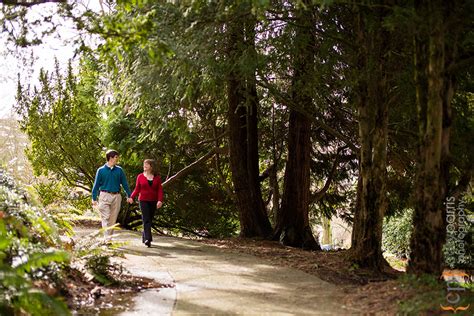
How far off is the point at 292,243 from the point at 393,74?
19.1ft

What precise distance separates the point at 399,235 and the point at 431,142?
15.3m

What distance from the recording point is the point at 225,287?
24.1 ft

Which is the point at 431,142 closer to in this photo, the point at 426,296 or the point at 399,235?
the point at 426,296

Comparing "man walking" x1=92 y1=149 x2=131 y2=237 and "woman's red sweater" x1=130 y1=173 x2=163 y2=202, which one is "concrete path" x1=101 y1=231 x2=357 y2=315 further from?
"woman's red sweater" x1=130 y1=173 x2=163 y2=202

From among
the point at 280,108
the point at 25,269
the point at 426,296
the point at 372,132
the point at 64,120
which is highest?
the point at 280,108

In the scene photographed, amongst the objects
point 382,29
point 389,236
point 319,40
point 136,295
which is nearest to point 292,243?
point 319,40

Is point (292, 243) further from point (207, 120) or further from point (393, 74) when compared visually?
point (393, 74)

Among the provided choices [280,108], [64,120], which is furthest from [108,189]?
[64,120]

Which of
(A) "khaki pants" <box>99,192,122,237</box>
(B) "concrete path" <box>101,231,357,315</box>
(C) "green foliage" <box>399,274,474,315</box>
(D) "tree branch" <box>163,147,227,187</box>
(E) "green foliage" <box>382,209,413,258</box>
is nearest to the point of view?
(C) "green foliage" <box>399,274,474,315</box>

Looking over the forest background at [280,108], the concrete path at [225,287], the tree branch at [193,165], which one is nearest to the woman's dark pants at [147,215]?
the concrete path at [225,287]

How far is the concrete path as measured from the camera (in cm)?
616

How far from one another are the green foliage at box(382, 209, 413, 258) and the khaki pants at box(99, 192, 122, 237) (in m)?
12.2

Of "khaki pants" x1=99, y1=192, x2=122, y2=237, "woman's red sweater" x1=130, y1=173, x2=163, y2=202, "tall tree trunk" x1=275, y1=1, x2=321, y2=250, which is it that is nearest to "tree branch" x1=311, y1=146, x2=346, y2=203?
"tall tree trunk" x1=275, y1=1, x2=321, y2=250

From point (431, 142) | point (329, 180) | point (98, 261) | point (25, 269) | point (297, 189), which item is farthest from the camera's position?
point (329, 180)
